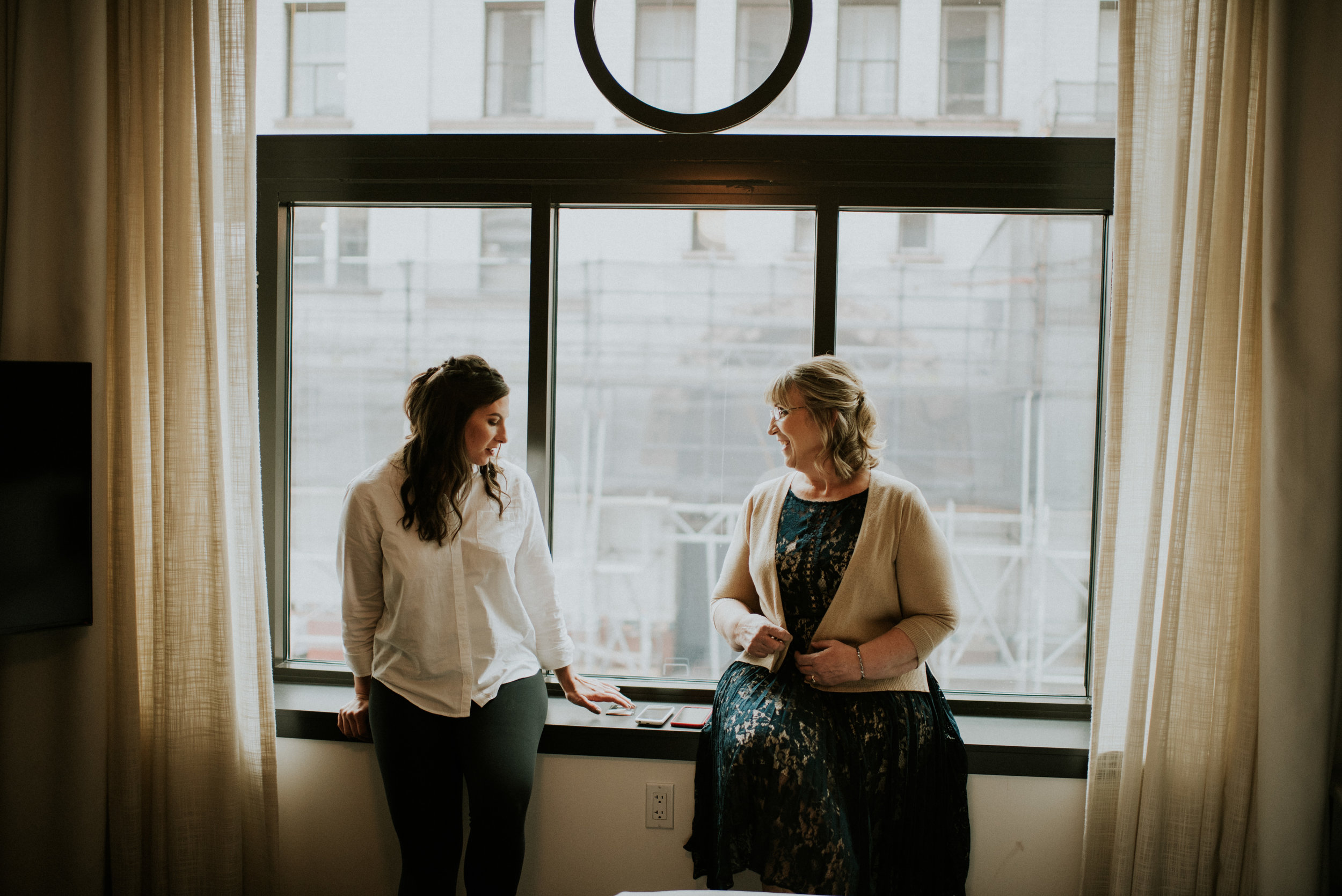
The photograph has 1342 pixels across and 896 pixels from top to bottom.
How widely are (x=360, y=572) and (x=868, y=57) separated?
1.70 m

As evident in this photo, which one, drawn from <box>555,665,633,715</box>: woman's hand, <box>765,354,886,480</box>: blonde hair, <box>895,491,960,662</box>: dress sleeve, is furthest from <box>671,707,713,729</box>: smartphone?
<box>765,354,886,480</box>: blonde hair

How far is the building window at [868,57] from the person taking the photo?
1.80 metres

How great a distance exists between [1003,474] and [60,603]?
2.17m

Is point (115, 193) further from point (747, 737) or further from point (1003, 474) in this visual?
point (1003, 474)

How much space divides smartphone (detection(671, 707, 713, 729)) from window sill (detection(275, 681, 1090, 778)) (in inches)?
0.7

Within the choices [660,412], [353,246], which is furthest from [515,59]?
[660,412]

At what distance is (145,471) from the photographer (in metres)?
1.67

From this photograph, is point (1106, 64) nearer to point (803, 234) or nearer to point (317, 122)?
point (803, 234)

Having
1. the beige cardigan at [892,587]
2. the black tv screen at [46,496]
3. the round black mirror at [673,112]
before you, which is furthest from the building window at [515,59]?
the beige cardigan at [892,587]

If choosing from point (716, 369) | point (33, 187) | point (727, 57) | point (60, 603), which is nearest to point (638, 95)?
point (727, 57)

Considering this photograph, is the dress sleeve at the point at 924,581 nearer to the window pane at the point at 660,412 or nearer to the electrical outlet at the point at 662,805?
the window pane at the point at 660,412

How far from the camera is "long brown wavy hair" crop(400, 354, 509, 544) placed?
5.01 ft

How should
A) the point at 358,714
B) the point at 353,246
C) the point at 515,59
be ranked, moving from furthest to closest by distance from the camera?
the point at 353,246 < the point at 515,59 < the point at 358,714

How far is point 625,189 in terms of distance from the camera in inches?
74.0
